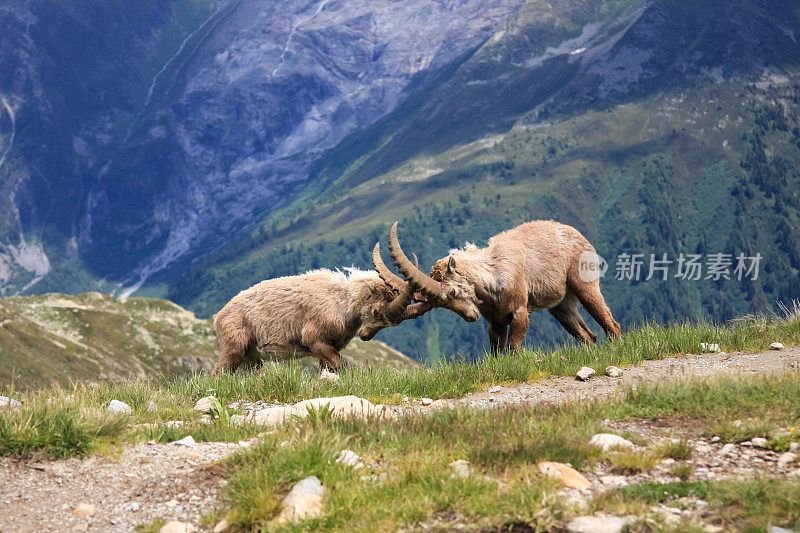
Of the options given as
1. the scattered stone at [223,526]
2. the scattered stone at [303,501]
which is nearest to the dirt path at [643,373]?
the scattered stone at [303,501]

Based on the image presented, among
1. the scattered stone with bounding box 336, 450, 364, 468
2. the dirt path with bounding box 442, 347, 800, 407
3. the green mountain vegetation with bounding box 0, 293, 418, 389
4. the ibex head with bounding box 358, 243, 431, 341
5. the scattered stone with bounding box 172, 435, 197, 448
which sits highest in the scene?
the scattered stone with bounding box 336, 450, 364, 468

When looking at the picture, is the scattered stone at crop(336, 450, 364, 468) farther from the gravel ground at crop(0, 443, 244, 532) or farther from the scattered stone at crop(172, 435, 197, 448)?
the scattered stone at crop(172, 435, 197, 448)

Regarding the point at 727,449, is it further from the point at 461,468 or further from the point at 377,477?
the point at 377,477

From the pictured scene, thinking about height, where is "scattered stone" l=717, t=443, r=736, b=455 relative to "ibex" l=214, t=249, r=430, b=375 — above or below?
above

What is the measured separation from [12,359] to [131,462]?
69517mm

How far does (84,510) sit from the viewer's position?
6.51 meters

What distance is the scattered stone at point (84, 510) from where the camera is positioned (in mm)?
6465

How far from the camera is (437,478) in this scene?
6.41m

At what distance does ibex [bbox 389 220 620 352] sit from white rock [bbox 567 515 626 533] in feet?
29.5

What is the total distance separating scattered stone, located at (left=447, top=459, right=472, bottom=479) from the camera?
6.53 metres

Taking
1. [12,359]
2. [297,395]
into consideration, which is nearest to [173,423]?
[297,395]

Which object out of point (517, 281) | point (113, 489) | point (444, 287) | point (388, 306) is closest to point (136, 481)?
point (113, 489)

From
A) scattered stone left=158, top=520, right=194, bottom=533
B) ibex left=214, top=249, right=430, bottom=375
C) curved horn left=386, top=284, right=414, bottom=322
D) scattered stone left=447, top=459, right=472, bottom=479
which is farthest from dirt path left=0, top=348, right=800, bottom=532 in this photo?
ibex left=214, top=249, right=430, bottom=375

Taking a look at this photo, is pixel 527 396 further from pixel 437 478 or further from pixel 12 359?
pixel 12 359
